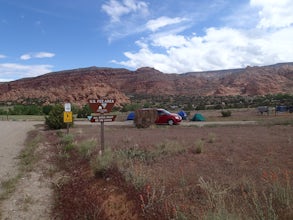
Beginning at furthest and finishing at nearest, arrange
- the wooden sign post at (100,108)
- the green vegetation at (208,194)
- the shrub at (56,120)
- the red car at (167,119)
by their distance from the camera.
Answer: the red car at (167,119), the shrub at (56,120), the wooden sign post at (100,108), the green vegetation at (208,194)

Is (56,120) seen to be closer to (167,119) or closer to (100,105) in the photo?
(167,119)

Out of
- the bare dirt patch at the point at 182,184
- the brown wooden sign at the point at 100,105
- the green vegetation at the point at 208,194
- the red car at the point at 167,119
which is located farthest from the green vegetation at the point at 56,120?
the green vegetation at the point at 208,194

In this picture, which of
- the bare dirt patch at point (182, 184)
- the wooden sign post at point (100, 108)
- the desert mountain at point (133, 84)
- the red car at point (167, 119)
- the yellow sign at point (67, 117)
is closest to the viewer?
the bare dirt patch at point (182, 184)

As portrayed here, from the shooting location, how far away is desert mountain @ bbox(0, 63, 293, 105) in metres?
100

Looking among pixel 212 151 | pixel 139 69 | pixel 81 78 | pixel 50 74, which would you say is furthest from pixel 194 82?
pixel 212 151

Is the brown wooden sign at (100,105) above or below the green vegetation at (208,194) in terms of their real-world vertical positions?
above

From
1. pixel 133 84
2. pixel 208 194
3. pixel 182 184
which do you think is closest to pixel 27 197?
pixel 182 184

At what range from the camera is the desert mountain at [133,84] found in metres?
100

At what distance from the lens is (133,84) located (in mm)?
132250

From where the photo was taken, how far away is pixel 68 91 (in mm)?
106688

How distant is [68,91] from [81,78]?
19041 millimetres

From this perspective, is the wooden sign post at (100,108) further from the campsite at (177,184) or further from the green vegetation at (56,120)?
the green vegetation at (56,120)

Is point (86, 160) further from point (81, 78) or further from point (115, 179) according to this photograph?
point (81, 78)

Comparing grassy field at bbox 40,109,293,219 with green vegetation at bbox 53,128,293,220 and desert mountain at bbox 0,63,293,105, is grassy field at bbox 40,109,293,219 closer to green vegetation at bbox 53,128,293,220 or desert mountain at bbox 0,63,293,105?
green vegetation at bbox 53,128,293,220
